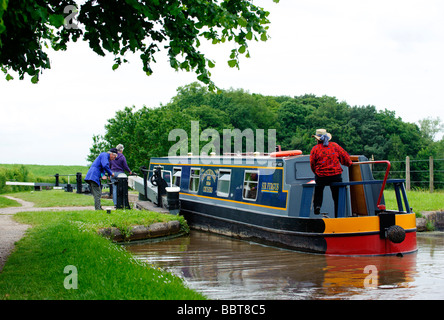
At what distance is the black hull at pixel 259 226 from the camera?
→ 8.38 metres

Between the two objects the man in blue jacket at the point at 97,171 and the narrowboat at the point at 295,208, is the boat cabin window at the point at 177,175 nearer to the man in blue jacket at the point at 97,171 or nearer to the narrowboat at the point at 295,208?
the narrowboat at the point at 295,208

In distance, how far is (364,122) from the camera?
4716 cm

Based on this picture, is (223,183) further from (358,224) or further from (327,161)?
(358,224)

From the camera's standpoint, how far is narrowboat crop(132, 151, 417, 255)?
7.98 m

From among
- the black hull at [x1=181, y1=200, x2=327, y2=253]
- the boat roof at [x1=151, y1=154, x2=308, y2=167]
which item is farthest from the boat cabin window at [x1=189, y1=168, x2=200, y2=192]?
the black hull at [x1=181, y1=200, x2=327, y2=253]

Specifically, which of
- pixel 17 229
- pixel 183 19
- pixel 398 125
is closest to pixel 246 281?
pixel 183 19

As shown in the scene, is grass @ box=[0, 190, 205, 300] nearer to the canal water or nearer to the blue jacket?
the canal water

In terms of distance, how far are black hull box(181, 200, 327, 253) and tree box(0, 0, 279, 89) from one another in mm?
3153

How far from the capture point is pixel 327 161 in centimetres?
813

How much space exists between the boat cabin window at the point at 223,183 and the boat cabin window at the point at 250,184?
29.3 inches

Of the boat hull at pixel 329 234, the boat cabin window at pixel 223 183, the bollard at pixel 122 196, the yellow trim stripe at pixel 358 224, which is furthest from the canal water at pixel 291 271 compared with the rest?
the bollard at pixel 122 196

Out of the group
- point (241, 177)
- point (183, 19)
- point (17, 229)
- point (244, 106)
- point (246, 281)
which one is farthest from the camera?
point (244, 106)
